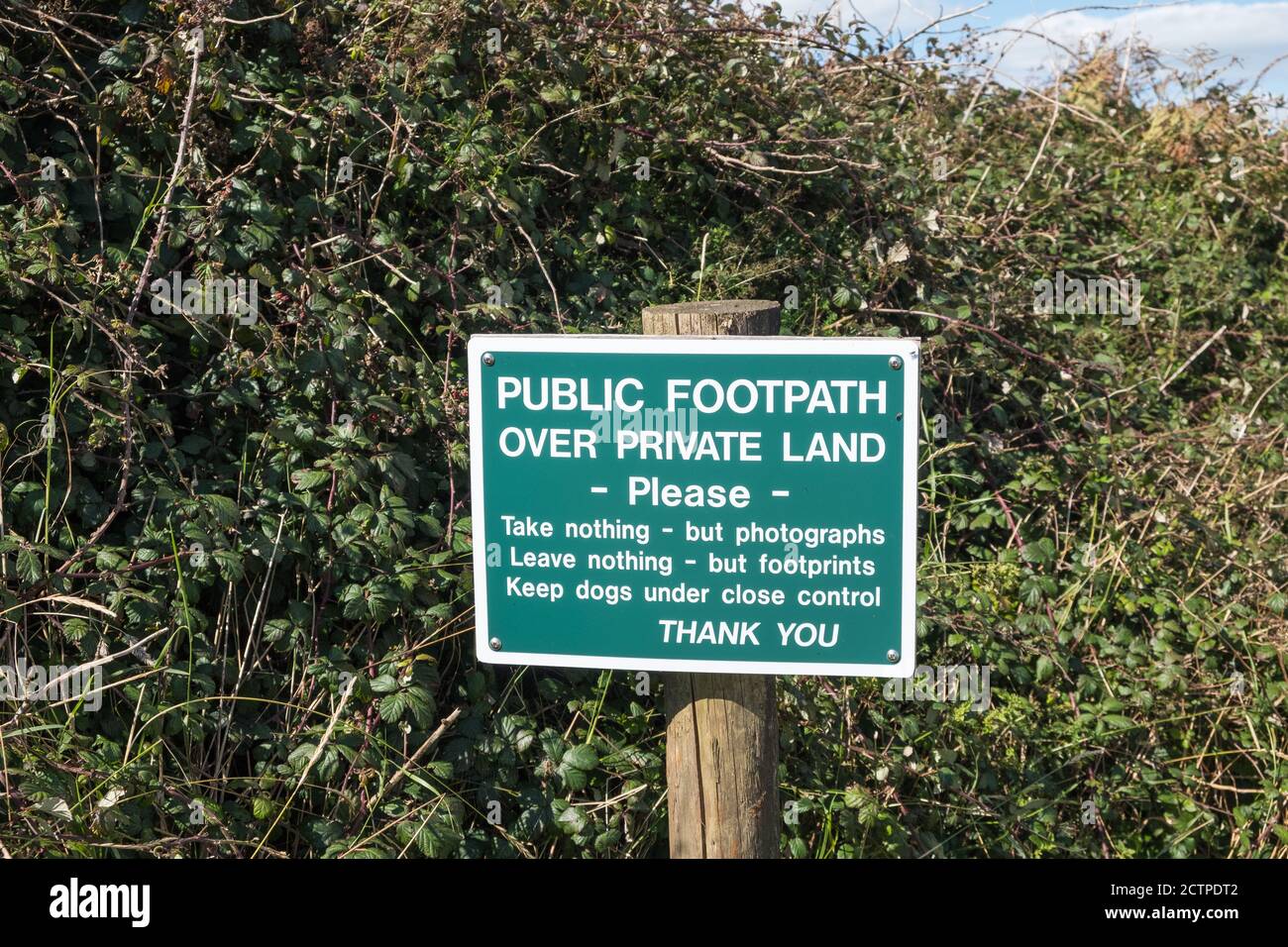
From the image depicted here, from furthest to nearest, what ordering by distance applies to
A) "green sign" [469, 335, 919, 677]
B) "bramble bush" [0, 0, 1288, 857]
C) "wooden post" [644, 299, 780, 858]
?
"bramble bush" [0, 0, 1288, 857]
"wooden post" [644, 299, 780, 858]
"green sign" [469, 335, 919, 677]

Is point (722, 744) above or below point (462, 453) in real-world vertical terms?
below

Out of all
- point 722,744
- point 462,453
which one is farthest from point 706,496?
point 462,453

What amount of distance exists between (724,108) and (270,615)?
9.79 feet

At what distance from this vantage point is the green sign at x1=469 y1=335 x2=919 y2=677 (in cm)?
184

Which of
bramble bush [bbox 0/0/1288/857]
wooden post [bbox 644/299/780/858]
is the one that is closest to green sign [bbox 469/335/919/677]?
wooden post [bbox 644/299/780/858]

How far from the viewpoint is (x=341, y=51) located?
14.2 feet

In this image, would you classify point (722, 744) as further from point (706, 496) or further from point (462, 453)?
point (462, 453)

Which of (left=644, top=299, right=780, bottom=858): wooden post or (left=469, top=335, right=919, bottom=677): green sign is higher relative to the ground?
(left=469, top=335, right=919, bottom=677): green sign

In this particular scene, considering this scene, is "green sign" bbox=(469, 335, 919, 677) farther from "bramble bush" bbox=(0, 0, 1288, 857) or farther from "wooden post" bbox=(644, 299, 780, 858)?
"bramble bush" bbox=(0, 0, 1288, 857)

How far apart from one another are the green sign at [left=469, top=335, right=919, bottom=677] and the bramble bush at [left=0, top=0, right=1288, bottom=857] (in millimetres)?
1174

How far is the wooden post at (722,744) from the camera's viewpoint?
2010 millimetres

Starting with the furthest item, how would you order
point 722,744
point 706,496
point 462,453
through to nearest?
point 462,453, point 722,744, point 706,496

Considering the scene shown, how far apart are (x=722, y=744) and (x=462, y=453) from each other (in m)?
1.69

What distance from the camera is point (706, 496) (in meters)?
1.88
